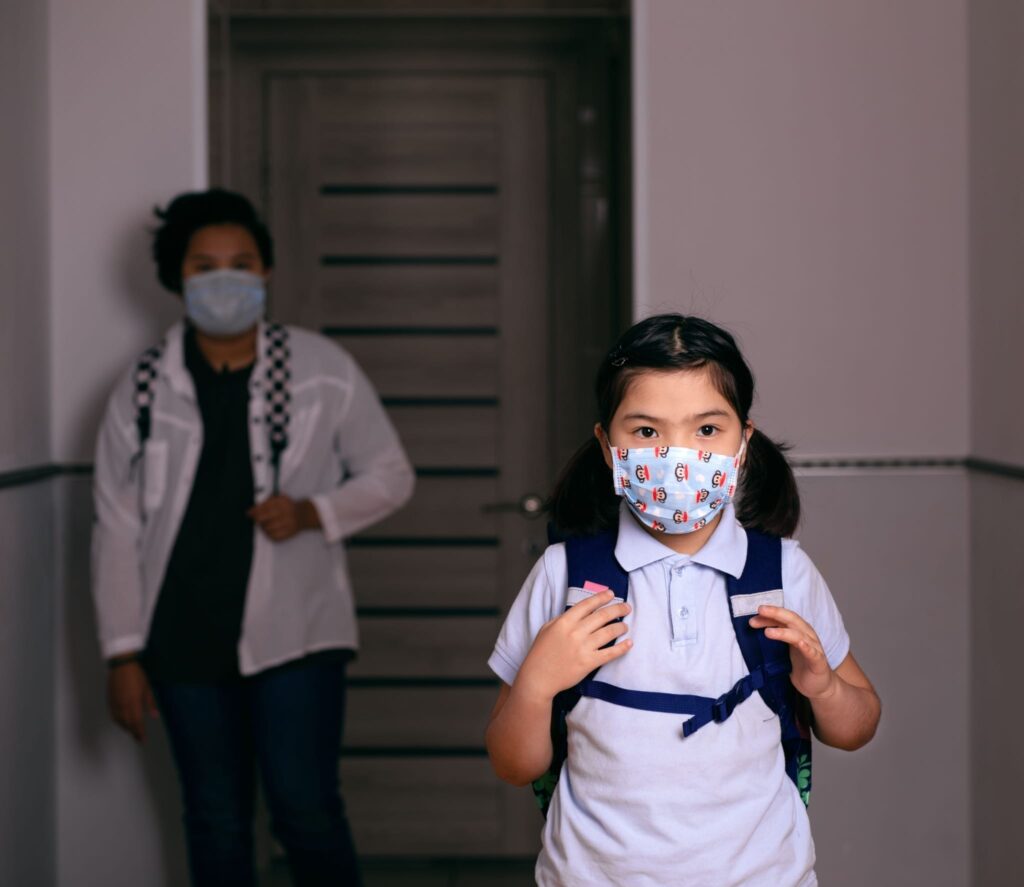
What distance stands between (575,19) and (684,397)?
7.15 ft

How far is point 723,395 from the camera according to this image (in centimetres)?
134

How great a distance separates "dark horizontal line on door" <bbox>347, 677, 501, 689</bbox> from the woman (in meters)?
0.85

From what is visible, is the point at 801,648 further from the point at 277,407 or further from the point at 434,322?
the point at 434,322

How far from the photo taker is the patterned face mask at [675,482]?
130 cm

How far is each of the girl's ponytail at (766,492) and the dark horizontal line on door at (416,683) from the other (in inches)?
74.8

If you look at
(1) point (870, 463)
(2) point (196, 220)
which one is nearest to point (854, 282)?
(1) point (870, 463)

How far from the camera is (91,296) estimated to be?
2.72 m

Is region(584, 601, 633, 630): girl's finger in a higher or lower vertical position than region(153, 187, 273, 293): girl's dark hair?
lower

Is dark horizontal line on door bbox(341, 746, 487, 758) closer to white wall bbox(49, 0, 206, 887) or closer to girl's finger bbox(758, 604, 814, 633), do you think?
white wall bbox(49, 0, 206, 887)

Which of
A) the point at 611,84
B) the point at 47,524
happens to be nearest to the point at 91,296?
the point at 47,524

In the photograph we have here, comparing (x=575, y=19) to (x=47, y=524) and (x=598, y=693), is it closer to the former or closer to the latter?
(x=47, y=524)

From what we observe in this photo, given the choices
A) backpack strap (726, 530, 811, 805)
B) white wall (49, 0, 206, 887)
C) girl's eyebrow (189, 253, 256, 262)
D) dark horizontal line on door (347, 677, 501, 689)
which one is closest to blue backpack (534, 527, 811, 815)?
backpack strap (726, 530, 811, 805)

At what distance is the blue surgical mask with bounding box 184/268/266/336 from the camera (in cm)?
236

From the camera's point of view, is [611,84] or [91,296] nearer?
[91,296]
